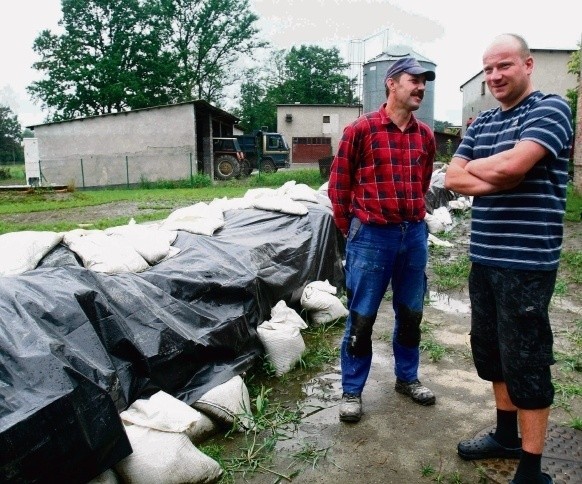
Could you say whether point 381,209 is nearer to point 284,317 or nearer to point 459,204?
point 284,317

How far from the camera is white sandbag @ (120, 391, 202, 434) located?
2.17m

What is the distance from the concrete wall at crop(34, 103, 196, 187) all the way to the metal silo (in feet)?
24.3

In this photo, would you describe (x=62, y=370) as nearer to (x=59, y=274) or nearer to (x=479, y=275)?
(x=59, y=274)

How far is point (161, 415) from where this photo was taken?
7.23 ft

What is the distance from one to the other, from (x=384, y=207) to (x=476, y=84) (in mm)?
31708

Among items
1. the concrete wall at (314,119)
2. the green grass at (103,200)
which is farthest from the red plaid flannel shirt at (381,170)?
the concrete wall at (314,119)

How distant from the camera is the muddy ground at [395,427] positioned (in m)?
2.26

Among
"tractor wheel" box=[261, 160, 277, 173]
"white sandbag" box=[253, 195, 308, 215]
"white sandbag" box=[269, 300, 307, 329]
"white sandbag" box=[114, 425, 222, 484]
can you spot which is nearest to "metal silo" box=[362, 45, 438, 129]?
"tractor wheel" box=[261, 160, 277, 173]

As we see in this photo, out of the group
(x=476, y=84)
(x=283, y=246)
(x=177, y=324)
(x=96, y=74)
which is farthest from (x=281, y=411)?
(x=96, y=74)

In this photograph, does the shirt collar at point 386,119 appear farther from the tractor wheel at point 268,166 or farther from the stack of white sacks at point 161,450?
the tractor wheel at point 268,166

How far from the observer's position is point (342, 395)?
114 inches

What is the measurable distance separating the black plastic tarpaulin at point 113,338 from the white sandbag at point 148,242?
3.0 inches

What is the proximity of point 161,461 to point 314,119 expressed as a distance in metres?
36.6

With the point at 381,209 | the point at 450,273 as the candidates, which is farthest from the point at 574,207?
Answer: the point at 381,209
